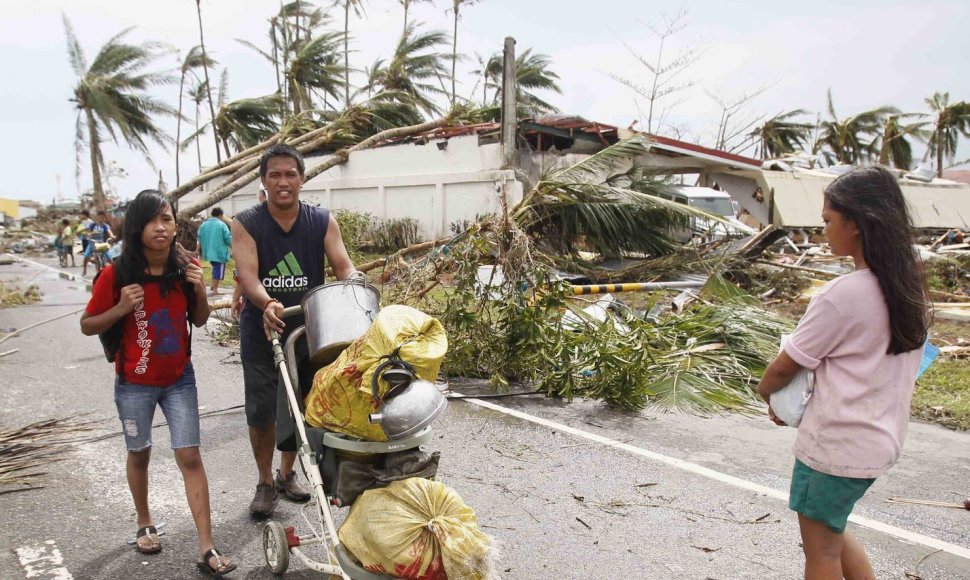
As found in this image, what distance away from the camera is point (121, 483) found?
4.34 meters

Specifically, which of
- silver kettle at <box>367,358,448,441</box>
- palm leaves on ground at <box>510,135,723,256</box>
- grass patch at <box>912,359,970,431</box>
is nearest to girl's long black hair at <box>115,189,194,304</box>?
silver kettle at <box>367,358,448,441</box>

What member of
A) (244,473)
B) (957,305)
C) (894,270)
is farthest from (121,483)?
(957,305)

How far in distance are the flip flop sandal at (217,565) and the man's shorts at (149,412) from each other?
500 mm

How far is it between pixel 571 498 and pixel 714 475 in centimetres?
102

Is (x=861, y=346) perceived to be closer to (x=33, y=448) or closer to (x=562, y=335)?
(x=562, y=335)

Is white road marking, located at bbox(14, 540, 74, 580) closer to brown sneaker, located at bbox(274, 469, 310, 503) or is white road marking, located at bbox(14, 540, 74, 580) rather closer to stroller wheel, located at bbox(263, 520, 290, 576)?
stroller wheel, located at bbox(263, 520, 290, 576)

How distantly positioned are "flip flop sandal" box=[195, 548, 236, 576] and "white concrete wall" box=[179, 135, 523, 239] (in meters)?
12.6

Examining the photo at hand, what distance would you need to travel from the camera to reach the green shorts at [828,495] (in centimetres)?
228

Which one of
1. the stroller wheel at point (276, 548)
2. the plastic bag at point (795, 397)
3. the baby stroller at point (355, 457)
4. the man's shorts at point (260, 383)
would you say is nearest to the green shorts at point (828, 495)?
the plastic bag at point (795, 397)

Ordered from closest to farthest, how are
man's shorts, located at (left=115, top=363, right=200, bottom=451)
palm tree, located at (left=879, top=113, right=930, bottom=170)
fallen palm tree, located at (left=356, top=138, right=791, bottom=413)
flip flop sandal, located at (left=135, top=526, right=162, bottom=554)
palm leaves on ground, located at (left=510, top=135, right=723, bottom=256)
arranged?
man's shorts, located at (left=115, top=363, right=200, bottom=451)
flip flop sandal, located at (left=135, top=526, right=162, bottom=554)
fallen palm tree, located at (left=356, top=138, right=791, bottom=413)
palm leaves on ground, located at (left=510, top=135, right=723, bottom=256)
palm tree, located at (left=879, top=113, right=930, bottom=170)

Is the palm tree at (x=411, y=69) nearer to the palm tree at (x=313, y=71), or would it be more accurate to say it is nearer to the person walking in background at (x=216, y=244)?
the palm tree at (x=313, y=71)

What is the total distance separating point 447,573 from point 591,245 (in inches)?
395

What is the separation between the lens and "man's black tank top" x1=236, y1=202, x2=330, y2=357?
11.8ft

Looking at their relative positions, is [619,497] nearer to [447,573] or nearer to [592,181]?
[447,573]
